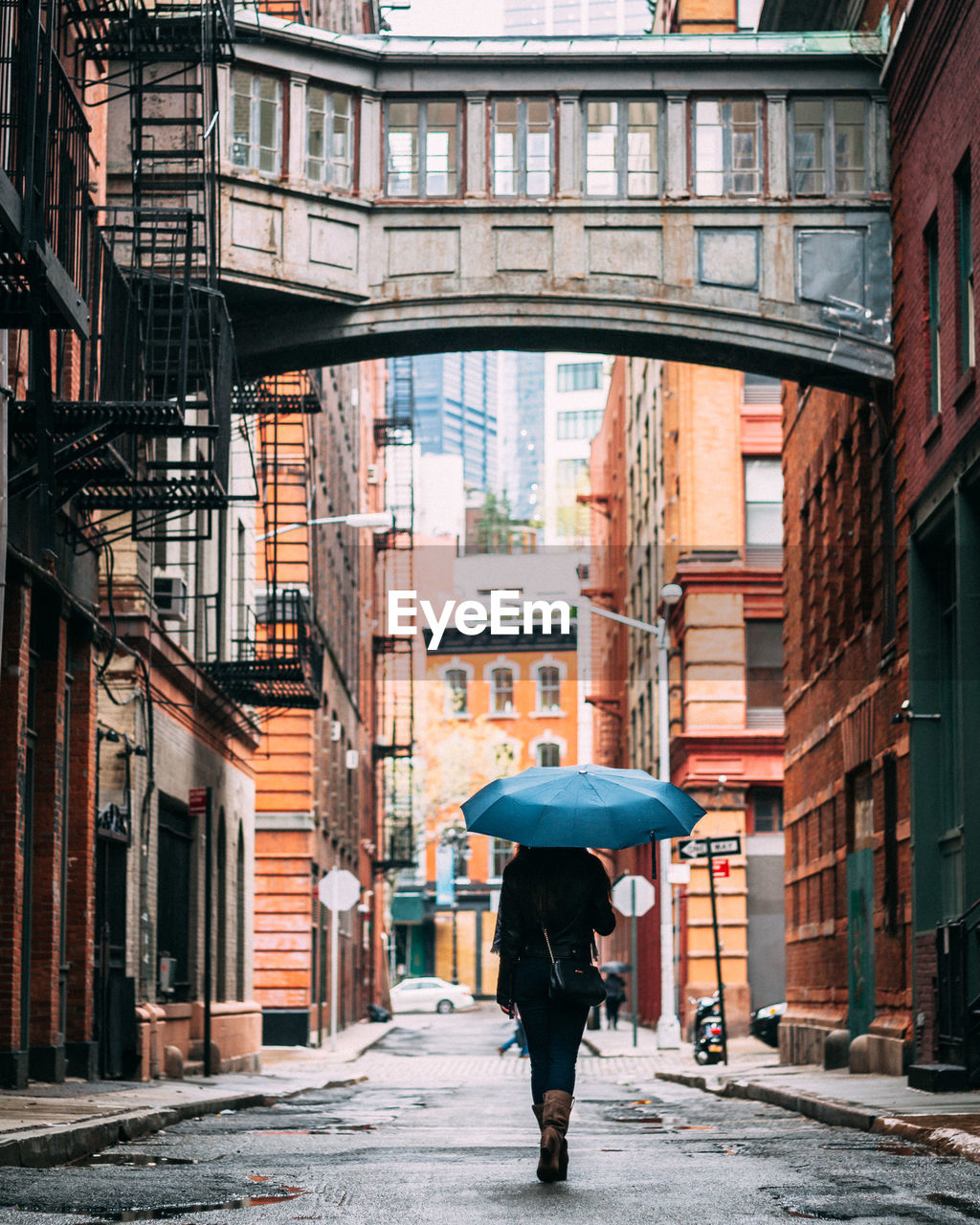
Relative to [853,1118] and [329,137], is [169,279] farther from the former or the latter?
[853,1118]

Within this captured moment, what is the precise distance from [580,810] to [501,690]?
266 ft

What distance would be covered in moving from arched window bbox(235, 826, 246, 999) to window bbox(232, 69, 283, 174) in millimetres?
11879

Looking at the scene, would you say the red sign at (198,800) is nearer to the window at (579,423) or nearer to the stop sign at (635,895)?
the stop sign at (635,895)

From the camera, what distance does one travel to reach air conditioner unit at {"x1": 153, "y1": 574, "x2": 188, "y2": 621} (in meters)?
23.8

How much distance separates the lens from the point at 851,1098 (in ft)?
51.5

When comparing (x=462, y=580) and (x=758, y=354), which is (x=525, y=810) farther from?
(x=462, y=580)

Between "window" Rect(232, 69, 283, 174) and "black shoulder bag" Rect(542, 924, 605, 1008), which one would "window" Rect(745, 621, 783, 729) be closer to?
"window" Rect(232, 69, 283, 174)

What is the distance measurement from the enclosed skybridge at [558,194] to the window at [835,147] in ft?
0.08

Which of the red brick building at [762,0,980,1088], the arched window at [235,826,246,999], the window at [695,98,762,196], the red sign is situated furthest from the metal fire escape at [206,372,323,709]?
the red brick building at [762,0,980,1088]

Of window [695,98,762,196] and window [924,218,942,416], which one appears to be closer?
window [924,218,942,416]

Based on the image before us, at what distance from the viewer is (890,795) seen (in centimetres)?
2136

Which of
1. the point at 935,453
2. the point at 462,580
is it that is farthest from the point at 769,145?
the point at 462,580

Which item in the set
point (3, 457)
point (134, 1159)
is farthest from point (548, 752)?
point (134, 1159)

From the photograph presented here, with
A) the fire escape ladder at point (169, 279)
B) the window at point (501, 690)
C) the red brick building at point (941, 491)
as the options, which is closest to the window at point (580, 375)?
the window at point (501, 690)
